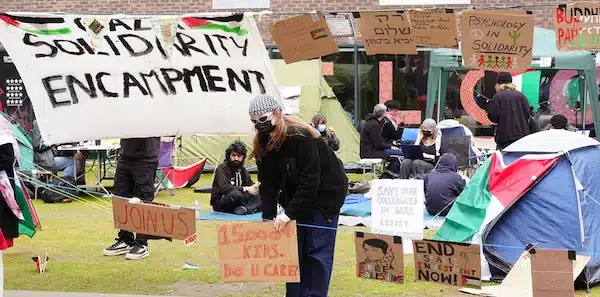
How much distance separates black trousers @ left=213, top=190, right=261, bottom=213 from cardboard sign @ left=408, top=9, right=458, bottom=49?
527cm

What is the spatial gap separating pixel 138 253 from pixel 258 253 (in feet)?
11.4

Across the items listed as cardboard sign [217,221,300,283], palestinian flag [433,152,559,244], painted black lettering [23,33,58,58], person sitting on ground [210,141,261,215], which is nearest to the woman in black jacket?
cardboard sign [217,221,300,283]

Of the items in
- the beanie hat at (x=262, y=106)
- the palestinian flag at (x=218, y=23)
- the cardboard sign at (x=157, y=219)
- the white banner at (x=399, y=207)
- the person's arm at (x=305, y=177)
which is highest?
the palestinian flag at (x=218, y=23)

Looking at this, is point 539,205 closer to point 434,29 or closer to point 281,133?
point 434,29

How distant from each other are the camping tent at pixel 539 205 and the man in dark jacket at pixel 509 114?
354 cm

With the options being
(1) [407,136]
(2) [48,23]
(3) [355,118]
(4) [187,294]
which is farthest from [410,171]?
(2) [48,23]

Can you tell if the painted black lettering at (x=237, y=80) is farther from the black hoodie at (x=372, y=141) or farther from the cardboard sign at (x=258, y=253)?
the black hoodie at (x=372, y=141)

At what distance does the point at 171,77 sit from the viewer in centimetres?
793

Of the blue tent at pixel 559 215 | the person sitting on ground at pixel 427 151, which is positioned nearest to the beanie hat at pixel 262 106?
the blue tent at pixel 559 215

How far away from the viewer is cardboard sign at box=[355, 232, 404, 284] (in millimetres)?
6824

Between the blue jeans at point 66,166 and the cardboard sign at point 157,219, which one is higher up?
the cardboard sign at point 157,219

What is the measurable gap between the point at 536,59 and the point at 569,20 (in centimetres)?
944

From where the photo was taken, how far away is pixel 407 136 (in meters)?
17.8

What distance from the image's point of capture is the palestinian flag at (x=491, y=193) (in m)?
9.15
